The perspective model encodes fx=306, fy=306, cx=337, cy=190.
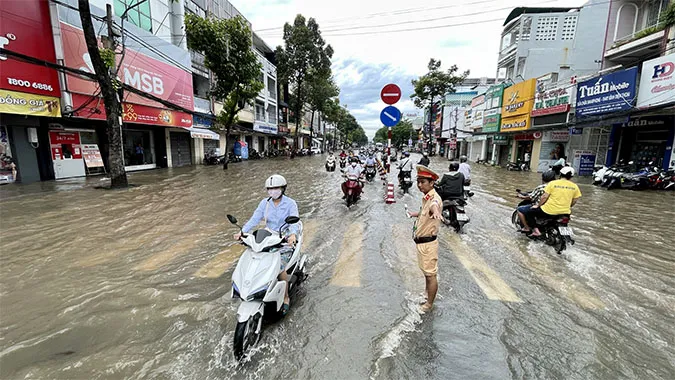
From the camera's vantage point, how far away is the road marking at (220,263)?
4483 mm

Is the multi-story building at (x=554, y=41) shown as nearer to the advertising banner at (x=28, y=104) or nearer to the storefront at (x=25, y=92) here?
the storefront at (x=25, y=92)

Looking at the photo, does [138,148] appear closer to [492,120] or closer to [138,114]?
[138,114]

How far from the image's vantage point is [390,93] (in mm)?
7738

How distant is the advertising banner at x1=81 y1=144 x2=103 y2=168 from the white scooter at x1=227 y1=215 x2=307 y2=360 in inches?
628

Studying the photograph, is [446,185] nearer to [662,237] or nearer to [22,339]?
[662,237]

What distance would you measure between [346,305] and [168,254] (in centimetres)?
338

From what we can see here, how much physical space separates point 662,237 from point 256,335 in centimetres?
848

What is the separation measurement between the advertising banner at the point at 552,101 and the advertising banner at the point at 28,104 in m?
25.4

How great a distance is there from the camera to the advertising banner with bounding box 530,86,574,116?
18.3m

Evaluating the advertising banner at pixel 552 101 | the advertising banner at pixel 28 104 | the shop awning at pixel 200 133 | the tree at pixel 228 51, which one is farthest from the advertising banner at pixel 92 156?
the advertising banner at pixel 552 101

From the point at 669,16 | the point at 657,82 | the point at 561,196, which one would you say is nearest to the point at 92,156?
the point at 561,196

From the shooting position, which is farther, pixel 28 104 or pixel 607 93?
pixel 607 93

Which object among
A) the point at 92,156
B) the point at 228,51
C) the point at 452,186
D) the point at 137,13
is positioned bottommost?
the point at 452,186

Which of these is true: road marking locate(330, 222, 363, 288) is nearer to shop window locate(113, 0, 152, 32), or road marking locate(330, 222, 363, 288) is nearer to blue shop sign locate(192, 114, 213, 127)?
shop window locate(113, 0, 152, 32)
